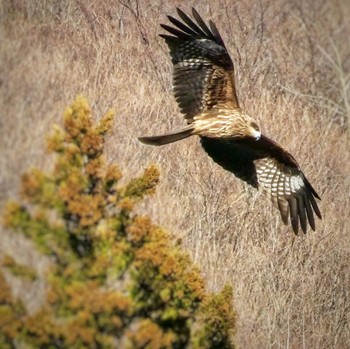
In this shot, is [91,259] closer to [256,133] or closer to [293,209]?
[256,133]

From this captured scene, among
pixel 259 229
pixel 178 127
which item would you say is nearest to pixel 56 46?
pixel 178 127

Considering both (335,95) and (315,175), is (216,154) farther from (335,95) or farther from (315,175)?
(335,95)

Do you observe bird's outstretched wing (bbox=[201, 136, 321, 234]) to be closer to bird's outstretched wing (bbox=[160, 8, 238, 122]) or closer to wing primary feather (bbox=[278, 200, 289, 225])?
wing primary feather (bbox=[278, 200, 289, 225])

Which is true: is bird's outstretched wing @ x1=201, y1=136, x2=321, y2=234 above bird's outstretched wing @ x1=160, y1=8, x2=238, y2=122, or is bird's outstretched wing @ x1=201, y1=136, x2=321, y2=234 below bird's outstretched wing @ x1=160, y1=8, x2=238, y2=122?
below

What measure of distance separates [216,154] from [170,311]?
69.9 inches

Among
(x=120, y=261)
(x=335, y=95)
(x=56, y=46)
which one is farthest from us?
(x=335, y=95)

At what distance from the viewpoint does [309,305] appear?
6.45 meters

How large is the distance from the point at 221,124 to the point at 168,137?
49cm

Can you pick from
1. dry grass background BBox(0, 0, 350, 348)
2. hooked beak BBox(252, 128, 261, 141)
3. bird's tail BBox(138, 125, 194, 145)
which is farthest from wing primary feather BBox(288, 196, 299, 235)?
bird's tail BBox(138, 125, 194, 145)

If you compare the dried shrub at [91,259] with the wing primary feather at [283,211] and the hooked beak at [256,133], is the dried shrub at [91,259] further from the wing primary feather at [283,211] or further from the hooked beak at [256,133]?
the wing primary feather at [283,211]

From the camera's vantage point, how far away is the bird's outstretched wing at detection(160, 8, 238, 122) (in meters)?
5.51

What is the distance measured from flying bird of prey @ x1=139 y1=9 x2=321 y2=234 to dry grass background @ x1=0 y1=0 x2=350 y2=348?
20 centimetres

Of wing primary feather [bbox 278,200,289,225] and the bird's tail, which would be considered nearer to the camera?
the bird's tail

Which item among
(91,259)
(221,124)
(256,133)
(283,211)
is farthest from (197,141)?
(91,259)
